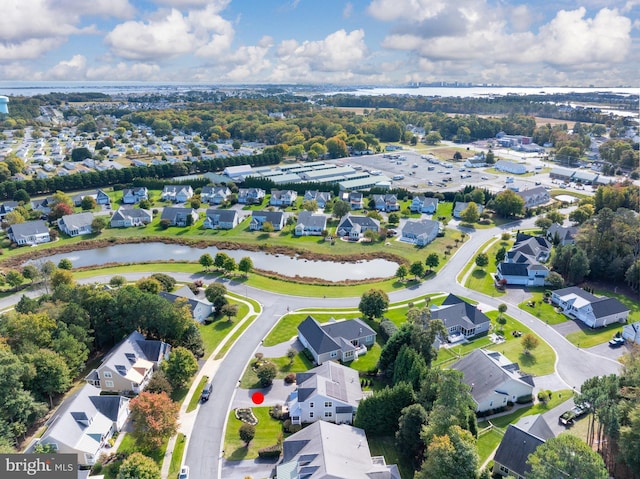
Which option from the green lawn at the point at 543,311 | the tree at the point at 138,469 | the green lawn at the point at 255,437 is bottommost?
the green lawn at the point at 543,311

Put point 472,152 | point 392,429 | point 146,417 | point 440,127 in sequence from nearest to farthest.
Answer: point 146,417 → point 392,429 → point 472,152 → point 440,127

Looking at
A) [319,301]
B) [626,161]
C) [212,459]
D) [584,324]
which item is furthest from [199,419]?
[626,161]

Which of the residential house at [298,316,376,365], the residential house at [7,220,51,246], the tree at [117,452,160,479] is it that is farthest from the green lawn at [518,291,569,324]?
the residential house at [7,220,51,246]

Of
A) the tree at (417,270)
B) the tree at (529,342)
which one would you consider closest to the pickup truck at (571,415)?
the tree at (529,342)

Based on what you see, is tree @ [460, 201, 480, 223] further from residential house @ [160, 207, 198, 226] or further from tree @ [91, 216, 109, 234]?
tree @ [91, 216, 109, 234]

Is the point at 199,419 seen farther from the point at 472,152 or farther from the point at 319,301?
the point at 472,152

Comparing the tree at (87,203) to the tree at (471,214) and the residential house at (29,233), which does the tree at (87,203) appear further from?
the tree at (471,214)
